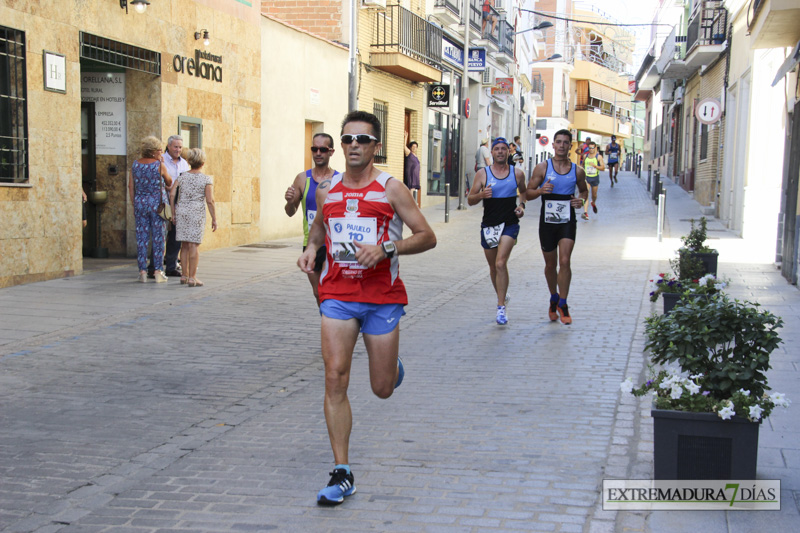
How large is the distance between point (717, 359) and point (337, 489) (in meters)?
1.95

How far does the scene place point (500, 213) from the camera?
29.0ft

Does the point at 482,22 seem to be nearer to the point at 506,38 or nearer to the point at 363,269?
the point at 506,38

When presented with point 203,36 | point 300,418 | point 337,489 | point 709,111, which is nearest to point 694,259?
point 300,418

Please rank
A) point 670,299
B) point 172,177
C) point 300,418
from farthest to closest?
point 172,177
point 670,299
point 300,418

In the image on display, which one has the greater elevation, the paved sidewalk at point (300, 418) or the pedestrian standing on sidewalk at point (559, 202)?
the pedestrian standing on sidewalk at point (559, 202)

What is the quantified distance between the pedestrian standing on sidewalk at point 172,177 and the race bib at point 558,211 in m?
5.14

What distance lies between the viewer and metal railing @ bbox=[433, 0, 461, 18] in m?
29.0

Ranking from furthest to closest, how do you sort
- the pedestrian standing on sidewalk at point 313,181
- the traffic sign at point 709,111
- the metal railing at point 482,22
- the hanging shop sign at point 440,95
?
the metal railing at point 482,22, the hanging shop sign at point 440,95, the traffic sign at point 709,111, the pedestrian standing on sidewalk at point 313,181

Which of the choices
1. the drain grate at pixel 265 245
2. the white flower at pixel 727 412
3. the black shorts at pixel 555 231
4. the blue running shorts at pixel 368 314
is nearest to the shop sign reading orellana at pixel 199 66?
the drain grate at pixel 265 245

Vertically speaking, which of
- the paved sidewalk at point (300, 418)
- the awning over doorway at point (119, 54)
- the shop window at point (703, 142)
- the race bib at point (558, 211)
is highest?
the awning over doorway at point (119, 54)

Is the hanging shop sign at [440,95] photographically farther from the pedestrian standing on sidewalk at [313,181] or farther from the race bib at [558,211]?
the pedestrian standing on sidewalk at [313,181]

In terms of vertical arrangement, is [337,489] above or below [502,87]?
below

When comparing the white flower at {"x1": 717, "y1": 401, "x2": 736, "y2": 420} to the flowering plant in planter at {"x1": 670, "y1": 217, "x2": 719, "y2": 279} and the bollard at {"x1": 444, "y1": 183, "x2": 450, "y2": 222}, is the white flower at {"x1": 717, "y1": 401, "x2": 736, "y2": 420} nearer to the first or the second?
the flowering plant in planter at {"x1": 670, "y1": 217, "x2": 719, "y2": 279}

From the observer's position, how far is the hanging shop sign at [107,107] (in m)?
13.7
